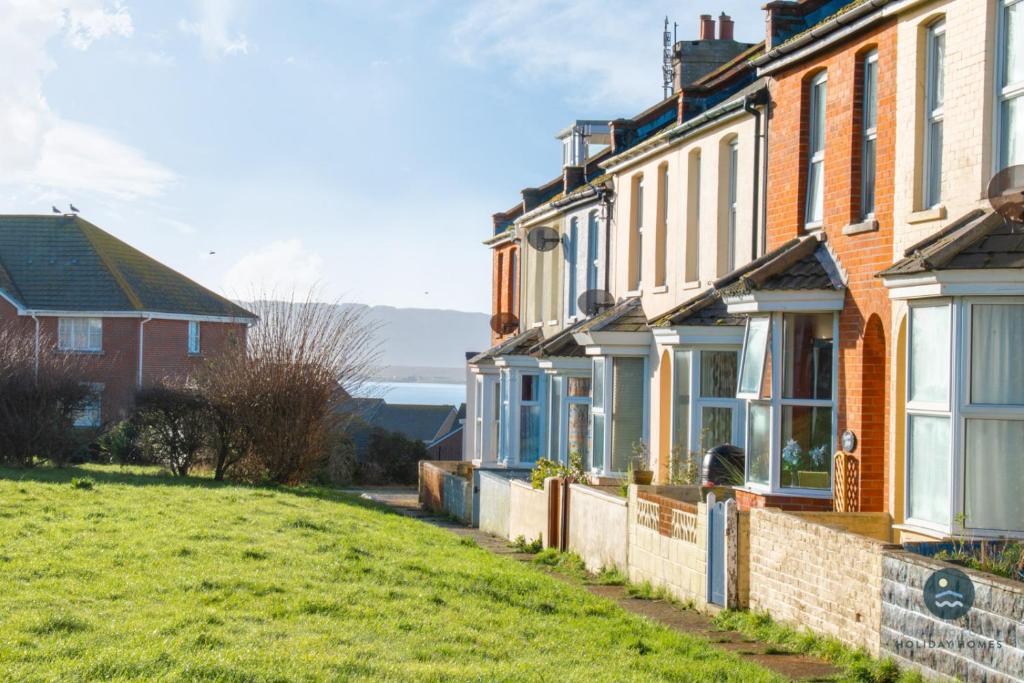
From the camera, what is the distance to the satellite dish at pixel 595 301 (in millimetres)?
25281

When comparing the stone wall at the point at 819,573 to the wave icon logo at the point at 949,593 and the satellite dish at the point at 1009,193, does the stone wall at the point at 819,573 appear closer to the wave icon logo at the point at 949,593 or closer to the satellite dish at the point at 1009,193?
the wave icon logo at the point at 949,593

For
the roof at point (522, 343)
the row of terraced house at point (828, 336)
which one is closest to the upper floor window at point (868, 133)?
the row of terraced house at point (828, 336)

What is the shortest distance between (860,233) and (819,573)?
444cm

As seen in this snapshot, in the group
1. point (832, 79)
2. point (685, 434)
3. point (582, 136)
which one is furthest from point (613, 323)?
point (582, 136)

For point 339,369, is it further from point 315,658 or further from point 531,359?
point 315,658

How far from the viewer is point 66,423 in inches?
1236

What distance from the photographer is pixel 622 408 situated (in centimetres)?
2252

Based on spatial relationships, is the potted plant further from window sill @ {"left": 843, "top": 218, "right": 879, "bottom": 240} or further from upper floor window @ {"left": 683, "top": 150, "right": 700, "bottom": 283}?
window sill @ {"left": 843, "top": 218, "right": 879, "bottom": 240}

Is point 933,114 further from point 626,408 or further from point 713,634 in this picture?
point 626,408

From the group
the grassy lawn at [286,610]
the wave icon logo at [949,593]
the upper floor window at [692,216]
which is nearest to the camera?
the wave icon logo at [949,593]

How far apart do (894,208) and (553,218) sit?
17.6 metres

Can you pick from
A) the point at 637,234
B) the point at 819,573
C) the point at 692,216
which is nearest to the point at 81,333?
the point at 637,234

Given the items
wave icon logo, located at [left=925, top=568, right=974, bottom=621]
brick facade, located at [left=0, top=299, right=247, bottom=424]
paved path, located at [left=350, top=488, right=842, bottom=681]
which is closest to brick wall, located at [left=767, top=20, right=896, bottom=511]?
paved path, located at [left=350, top=488, right=842, bottom=681]

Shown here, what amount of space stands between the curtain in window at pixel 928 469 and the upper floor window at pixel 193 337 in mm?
42705
